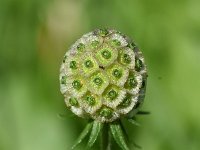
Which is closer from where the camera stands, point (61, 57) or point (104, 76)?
point (104, 76)

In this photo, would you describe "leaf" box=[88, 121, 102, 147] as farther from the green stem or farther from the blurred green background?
the blurred green background

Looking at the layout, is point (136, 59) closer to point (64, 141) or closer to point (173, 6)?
point (64, 141)

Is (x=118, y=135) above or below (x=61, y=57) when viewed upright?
below

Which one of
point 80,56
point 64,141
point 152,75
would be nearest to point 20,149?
point 64,141


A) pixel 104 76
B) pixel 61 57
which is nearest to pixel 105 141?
pixel 104 76

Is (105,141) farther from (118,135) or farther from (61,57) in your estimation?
(61,57)

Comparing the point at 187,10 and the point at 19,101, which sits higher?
the point at 187,10

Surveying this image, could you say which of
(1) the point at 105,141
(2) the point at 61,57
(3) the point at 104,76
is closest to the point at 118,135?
(1) the point at 105,141
